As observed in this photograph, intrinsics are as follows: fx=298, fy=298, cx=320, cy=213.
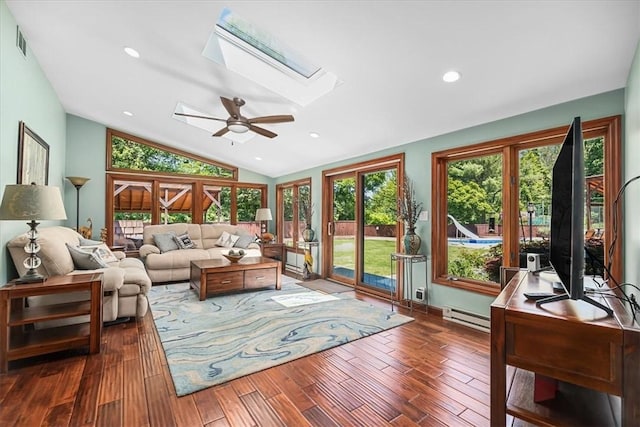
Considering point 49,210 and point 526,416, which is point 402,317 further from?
point 49,210

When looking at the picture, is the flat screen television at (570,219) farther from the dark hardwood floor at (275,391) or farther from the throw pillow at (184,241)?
the throw pillow at (184,241)

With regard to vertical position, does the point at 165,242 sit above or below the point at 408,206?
below

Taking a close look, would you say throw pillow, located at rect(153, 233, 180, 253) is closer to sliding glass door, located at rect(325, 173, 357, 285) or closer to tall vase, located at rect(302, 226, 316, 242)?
tall vase, located at rect(302, 226, 316, 242)

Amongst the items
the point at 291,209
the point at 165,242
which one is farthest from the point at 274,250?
the point at 165,242

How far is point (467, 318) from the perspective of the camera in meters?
3.36

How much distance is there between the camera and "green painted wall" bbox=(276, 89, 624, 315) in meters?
2.51

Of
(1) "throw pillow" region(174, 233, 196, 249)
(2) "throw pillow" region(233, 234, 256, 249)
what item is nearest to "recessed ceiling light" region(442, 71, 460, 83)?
(2) "throw pillow" region(233, 234, 256, 249)

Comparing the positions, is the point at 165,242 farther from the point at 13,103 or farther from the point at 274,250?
the point at 13,103

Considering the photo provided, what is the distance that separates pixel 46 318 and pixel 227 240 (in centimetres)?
407

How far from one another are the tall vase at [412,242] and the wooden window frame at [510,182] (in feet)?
0.61

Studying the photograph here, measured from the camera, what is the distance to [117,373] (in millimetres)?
2246

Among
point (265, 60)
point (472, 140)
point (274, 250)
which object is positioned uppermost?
point (265, 60)

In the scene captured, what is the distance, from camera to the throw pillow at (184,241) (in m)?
5.86

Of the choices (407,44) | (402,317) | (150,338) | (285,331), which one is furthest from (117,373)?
(407,44)
